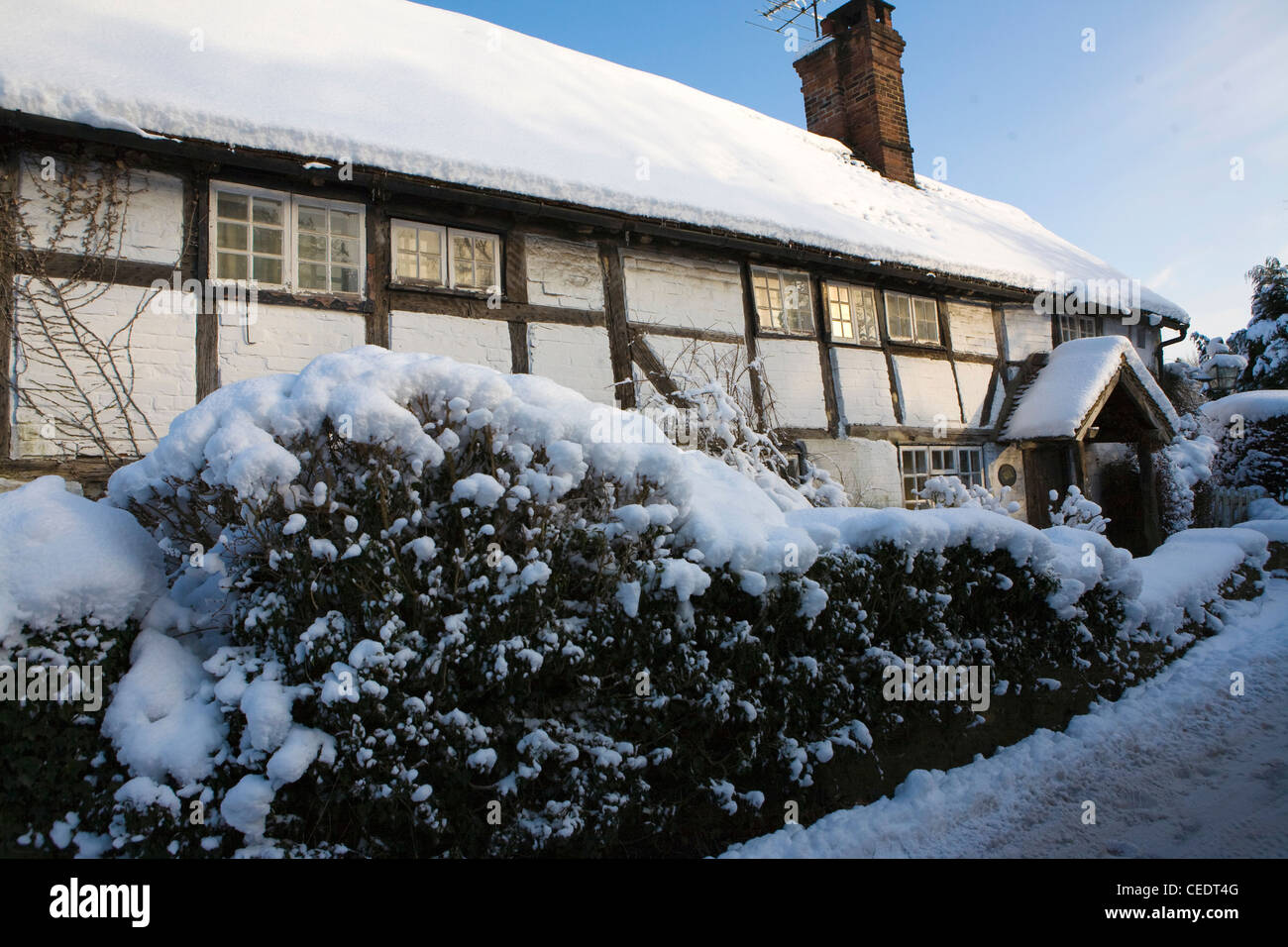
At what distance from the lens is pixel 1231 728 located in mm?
4578

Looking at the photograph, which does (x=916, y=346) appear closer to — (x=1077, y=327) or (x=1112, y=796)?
(x=1077, y=327)

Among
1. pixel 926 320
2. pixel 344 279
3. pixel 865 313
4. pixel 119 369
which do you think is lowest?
pixel 119 369

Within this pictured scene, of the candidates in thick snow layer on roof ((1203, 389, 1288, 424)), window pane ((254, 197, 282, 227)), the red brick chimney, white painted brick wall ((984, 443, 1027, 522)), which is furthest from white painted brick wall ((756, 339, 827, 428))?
thick snow layer on roof ((1203, 389, 1288, 424))

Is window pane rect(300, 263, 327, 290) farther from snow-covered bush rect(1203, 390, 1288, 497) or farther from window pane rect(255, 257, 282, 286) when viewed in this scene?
snow-covered bush rect(1203, 390, 1288, 497)

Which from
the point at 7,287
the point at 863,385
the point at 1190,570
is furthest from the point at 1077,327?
the point at 7,287

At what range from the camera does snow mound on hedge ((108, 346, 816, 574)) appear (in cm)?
279

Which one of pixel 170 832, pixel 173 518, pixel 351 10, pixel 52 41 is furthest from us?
pixel 351 10

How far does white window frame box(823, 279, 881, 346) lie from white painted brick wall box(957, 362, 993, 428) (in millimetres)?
1806

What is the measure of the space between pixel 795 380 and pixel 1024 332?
5.27m

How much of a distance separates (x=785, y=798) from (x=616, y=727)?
96 cm

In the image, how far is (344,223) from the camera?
665 centimetres

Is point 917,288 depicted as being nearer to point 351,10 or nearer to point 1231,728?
point 1231,728

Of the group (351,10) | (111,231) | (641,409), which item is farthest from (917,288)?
(111,231)
